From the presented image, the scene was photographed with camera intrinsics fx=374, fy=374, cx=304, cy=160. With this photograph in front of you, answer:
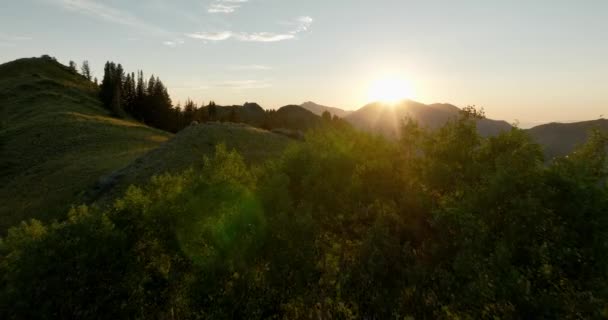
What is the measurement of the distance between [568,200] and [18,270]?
23.2 m

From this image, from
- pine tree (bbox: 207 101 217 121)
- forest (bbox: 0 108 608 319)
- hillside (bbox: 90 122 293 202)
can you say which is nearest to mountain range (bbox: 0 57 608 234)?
hillside (bbox: 90 122 293 202)

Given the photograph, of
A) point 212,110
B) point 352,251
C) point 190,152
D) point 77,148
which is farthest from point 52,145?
point 352,251

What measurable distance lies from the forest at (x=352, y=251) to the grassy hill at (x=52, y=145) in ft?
104

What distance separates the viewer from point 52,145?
237ft

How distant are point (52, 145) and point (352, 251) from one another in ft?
242

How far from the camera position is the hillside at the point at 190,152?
46938 mm

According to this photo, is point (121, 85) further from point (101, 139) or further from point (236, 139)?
point (236, 139)

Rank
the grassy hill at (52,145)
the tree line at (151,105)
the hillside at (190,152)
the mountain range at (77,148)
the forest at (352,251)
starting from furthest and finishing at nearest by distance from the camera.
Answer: the tree line at (151,105), the grassy hill at (52,145), the mountain range at (77,148), the hillside at (190,152), the forest at (352,251)

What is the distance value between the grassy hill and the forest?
31.8 metres

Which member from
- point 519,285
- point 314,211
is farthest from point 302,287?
point 519,285

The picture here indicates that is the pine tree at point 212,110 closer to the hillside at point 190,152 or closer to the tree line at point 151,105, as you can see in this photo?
the tree line at point 151,105

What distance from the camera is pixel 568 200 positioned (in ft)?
50.6

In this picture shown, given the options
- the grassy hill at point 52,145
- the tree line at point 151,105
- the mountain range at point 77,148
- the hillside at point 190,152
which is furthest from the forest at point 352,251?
the tree line at point 151,105

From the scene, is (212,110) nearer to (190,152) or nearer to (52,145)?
(52,145)
